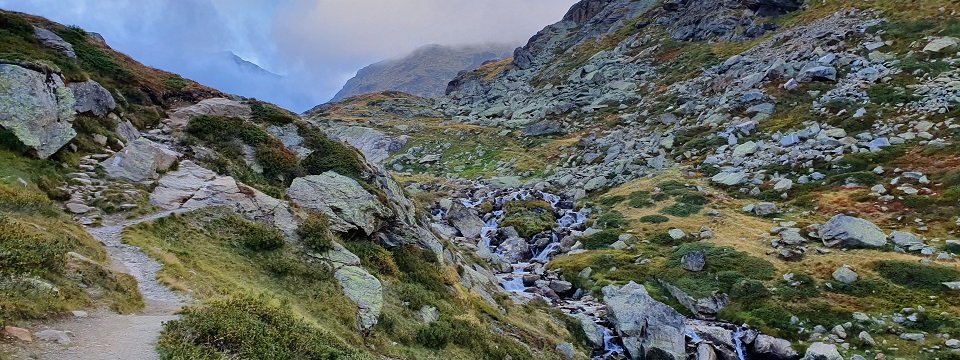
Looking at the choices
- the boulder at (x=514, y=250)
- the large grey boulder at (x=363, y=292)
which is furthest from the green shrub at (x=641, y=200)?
the large grey boulder at (x=363, y=292)

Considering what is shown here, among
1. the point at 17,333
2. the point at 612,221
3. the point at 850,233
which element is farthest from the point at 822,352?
the point at 17,333

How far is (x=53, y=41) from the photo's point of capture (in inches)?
1047

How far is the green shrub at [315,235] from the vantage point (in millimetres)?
18938

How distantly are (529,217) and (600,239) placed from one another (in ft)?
29.1

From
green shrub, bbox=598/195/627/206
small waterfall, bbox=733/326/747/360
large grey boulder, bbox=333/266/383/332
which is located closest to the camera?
large grey boulder, bbox=333/266/383/332

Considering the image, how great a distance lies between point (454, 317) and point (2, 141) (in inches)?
661

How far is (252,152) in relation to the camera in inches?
1067

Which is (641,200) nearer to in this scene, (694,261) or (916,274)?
(694,261)

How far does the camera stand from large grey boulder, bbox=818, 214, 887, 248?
31.9m

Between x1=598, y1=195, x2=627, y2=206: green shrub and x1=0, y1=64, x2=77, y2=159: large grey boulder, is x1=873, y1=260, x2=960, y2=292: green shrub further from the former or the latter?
x1=0, y1=64, x2=77, y2=159: large grey boulder

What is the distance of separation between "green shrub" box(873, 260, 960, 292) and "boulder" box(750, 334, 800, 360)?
8.62 m

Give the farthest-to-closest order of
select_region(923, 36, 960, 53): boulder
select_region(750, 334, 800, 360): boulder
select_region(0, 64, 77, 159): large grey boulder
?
1. select_region(923, 36, 960, 53): boulder
2. select_region(750, 334, 800, 360): boulder
3. select_region(0, 64, 77, 159): large grey boulder

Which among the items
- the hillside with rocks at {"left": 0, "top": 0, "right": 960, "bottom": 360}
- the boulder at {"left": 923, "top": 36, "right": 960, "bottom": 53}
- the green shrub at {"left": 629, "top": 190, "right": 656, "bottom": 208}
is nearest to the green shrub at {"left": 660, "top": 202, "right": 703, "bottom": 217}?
the hillside with rocks at {"left": 0, "top": 0, "right": 960, "bottom": 360}

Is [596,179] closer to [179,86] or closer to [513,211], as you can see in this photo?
[513,211]
